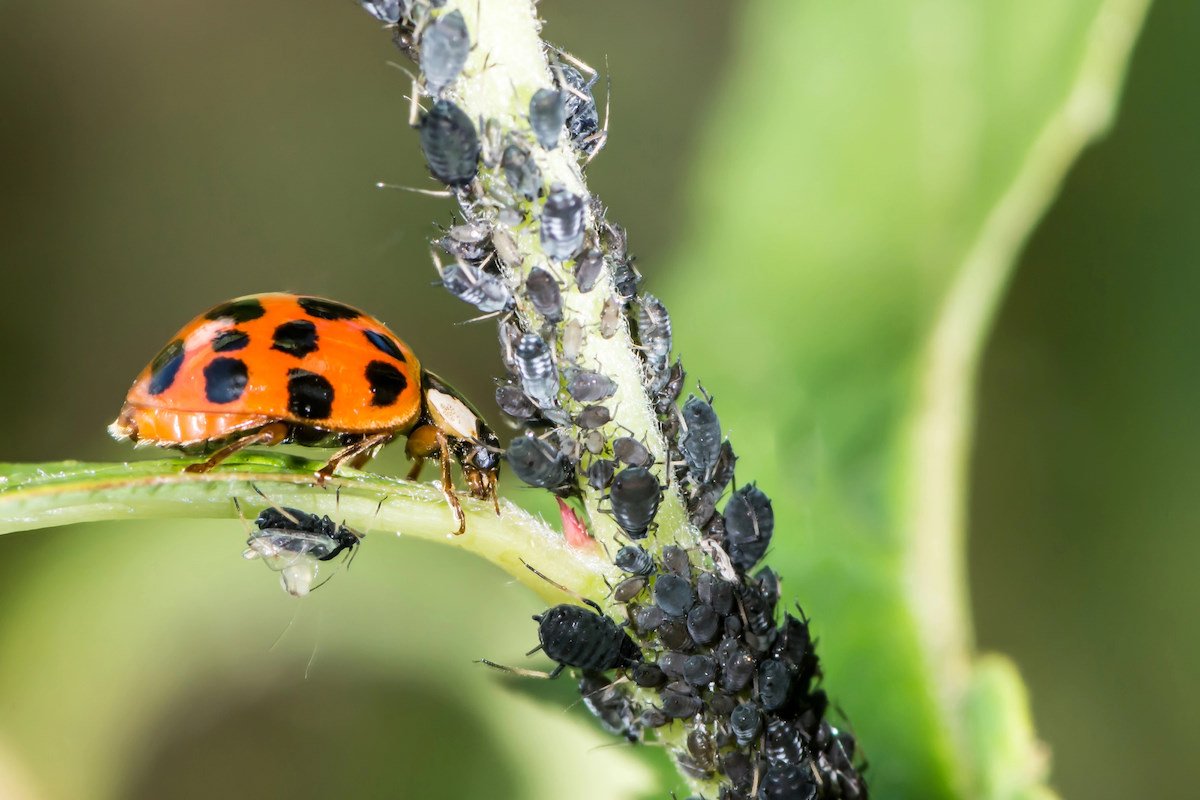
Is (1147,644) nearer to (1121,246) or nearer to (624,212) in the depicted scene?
(1121,246)

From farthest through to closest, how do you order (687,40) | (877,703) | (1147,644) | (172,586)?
(687,40), (172,586), (1147,644), (877,703)

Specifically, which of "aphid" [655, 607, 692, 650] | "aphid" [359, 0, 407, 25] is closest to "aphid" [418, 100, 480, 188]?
"aphid" [359, 0, 407, 25]

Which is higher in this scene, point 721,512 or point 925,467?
point 925,467

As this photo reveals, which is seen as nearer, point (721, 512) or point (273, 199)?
point (721, 512)

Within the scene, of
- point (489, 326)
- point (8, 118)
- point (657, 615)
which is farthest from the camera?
point (8, 118)

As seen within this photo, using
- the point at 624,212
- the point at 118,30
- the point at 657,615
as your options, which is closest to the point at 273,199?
the point at 118,30

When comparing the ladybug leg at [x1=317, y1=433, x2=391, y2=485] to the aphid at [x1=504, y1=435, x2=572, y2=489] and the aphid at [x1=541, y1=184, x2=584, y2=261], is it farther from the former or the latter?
the aphid at [x1=541, y1=184, x2=584, y2=261]

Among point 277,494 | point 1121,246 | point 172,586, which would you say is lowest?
point 277,494
